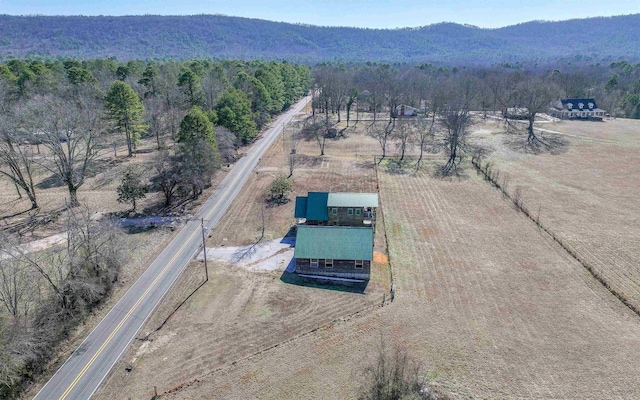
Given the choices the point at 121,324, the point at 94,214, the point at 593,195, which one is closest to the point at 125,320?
the point at 121,324

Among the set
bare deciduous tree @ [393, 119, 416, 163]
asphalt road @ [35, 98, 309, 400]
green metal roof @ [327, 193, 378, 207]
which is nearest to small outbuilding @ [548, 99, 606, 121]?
bare deciduous tree @ [393, 119, 416, 163]

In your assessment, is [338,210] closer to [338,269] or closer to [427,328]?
[338,269]

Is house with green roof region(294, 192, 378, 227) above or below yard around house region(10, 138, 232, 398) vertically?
above

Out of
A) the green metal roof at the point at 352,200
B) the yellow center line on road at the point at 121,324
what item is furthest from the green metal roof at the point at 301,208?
the yellow center line on road at the point at 121,324

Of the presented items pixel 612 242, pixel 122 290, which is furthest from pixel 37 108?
pixel 612 242

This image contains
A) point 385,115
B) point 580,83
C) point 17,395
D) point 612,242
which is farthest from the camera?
point 580,83

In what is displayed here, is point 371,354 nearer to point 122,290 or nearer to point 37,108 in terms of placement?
point 122,290

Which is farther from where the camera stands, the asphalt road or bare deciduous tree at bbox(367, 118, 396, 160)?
bare deciduous tree at bbox(367, 118, 396, 160)

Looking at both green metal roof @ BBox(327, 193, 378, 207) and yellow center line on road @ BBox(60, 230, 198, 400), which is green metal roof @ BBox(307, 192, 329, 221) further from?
yellow center line on road @ BBox(60, 230, 198, 400)
